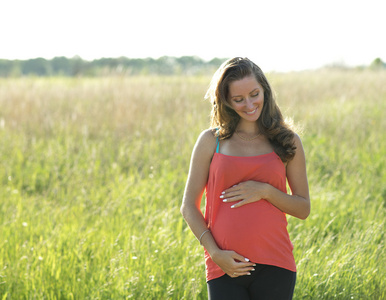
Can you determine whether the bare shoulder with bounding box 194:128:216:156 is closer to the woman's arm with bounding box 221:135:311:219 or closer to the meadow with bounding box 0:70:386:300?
the woman's arm with bounding box 221:135:311:219

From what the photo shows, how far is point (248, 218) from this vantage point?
2100 millimetres

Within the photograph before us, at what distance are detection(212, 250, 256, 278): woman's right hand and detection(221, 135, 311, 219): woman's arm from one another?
21 cm

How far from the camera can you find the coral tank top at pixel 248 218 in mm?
2074

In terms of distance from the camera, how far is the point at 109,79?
11.4 m

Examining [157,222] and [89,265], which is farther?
[157,222]

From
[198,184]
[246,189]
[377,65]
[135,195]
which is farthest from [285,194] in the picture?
[377,65]

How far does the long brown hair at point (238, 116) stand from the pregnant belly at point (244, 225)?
0.91ft

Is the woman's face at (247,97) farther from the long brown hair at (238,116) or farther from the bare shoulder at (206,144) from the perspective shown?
the bare shoulder at (206,144)

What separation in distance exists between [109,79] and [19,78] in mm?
2908

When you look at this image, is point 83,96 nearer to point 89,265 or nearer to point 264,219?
point 89,265

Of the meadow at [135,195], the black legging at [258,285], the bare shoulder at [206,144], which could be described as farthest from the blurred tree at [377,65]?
the black legging at [258,285]

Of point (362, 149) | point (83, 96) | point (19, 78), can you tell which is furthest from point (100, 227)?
point (19, 78)

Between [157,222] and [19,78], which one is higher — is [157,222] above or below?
below

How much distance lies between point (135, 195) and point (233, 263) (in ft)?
9.93
